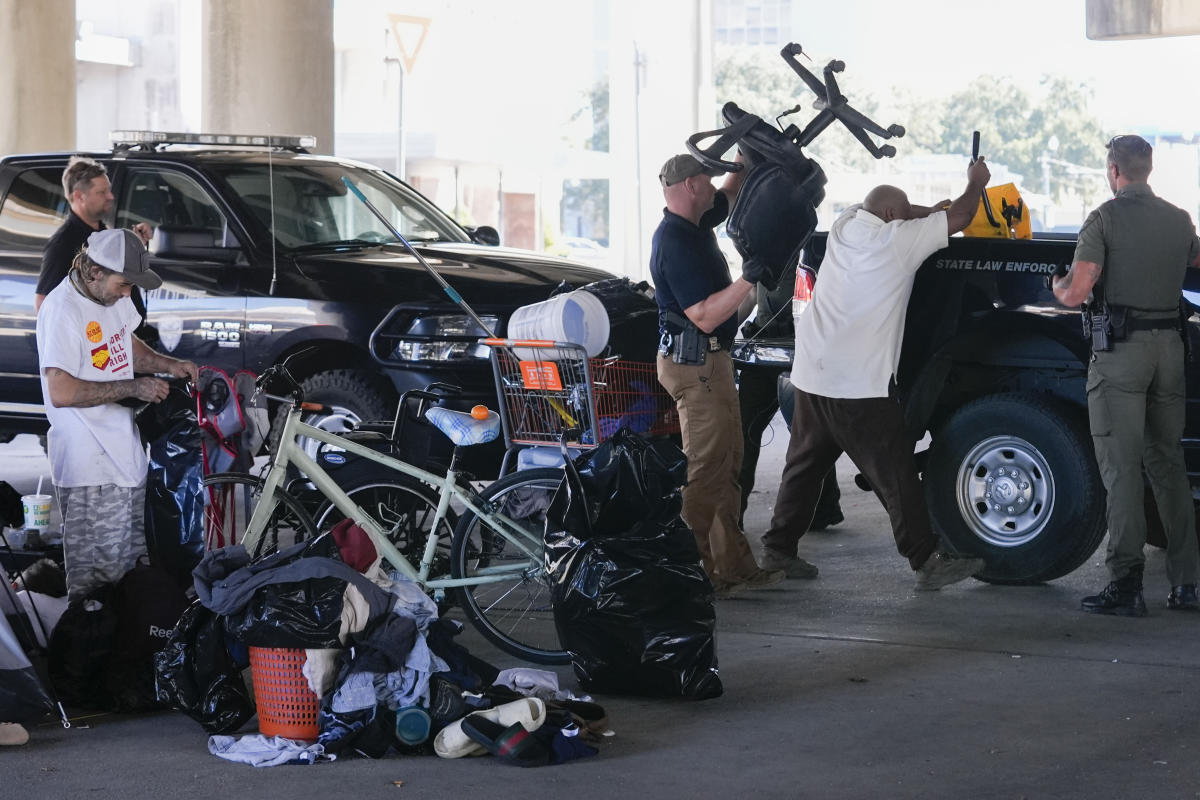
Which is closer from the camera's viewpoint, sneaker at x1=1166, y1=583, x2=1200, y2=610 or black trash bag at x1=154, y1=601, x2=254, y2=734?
black trash bag at x1=154, y1=601, x2=254, y2=734

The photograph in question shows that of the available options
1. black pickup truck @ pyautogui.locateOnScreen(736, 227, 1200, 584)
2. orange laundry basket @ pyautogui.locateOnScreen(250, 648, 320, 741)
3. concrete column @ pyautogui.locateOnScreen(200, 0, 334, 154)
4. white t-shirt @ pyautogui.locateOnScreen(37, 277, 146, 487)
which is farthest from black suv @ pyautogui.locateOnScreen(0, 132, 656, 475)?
concrete column @ pyautogui.locateOnScreen(200, 0, 334, 154)

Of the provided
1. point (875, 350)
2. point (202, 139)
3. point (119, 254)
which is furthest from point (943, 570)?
point (202, 139)

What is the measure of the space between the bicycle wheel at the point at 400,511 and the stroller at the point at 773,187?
1.69 m

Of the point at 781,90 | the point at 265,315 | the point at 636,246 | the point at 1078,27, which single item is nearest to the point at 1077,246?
the point at 265,315

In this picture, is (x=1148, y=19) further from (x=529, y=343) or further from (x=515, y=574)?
(x=515, y=574)

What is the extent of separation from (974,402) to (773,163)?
170 centimetres

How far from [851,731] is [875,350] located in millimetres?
2356

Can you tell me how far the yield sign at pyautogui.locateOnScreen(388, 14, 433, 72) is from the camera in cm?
2002

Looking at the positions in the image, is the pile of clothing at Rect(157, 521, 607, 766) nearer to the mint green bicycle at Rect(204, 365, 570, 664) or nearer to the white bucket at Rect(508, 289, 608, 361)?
the mint green bicycle at Rect(204, 365, 570, 664)

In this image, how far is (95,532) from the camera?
255 inches

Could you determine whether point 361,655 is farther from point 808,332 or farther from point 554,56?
point 554,56

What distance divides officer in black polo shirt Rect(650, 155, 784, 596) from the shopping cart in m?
0.28

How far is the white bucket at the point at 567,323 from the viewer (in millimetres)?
7125

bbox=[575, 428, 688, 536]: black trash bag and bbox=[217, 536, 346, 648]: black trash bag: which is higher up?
bbox=[575, 428, 688, 536]: black trash bag
